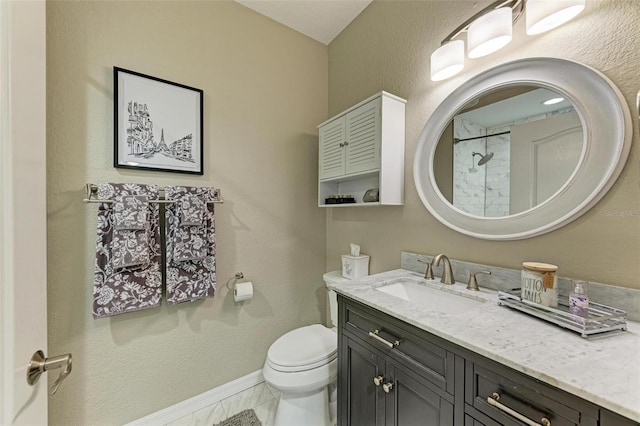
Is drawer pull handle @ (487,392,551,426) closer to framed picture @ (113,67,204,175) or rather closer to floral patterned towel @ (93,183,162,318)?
floral patterned towel @ (93,183,162,318)

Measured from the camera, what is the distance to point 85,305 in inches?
52.4

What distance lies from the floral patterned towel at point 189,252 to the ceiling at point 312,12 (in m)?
1.41

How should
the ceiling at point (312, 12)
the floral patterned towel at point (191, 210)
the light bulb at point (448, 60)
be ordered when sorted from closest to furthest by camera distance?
the light bulb at point (448, 60) → the floral patterned towel at point (191, 210) → the ceiling at point (312, 12)

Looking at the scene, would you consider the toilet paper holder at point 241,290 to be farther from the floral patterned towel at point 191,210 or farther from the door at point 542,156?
the door at point 542,156

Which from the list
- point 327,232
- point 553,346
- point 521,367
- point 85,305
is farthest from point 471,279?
point 85,305

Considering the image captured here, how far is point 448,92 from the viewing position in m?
1.34

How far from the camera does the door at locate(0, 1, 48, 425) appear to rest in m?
0.49

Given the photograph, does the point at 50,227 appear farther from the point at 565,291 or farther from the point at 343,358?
the point at 565,291

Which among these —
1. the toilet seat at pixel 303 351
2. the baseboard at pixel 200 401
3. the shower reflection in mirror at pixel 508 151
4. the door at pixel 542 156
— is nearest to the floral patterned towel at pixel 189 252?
the toilet seat at pixel 303 351

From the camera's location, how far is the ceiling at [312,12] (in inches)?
70.9


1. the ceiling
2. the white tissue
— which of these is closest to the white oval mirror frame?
the ceiling

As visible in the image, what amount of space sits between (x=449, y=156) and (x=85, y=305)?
2.11m

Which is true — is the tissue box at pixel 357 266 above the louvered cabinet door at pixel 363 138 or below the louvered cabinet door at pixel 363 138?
below

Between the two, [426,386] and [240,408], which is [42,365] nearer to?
[426,386]
